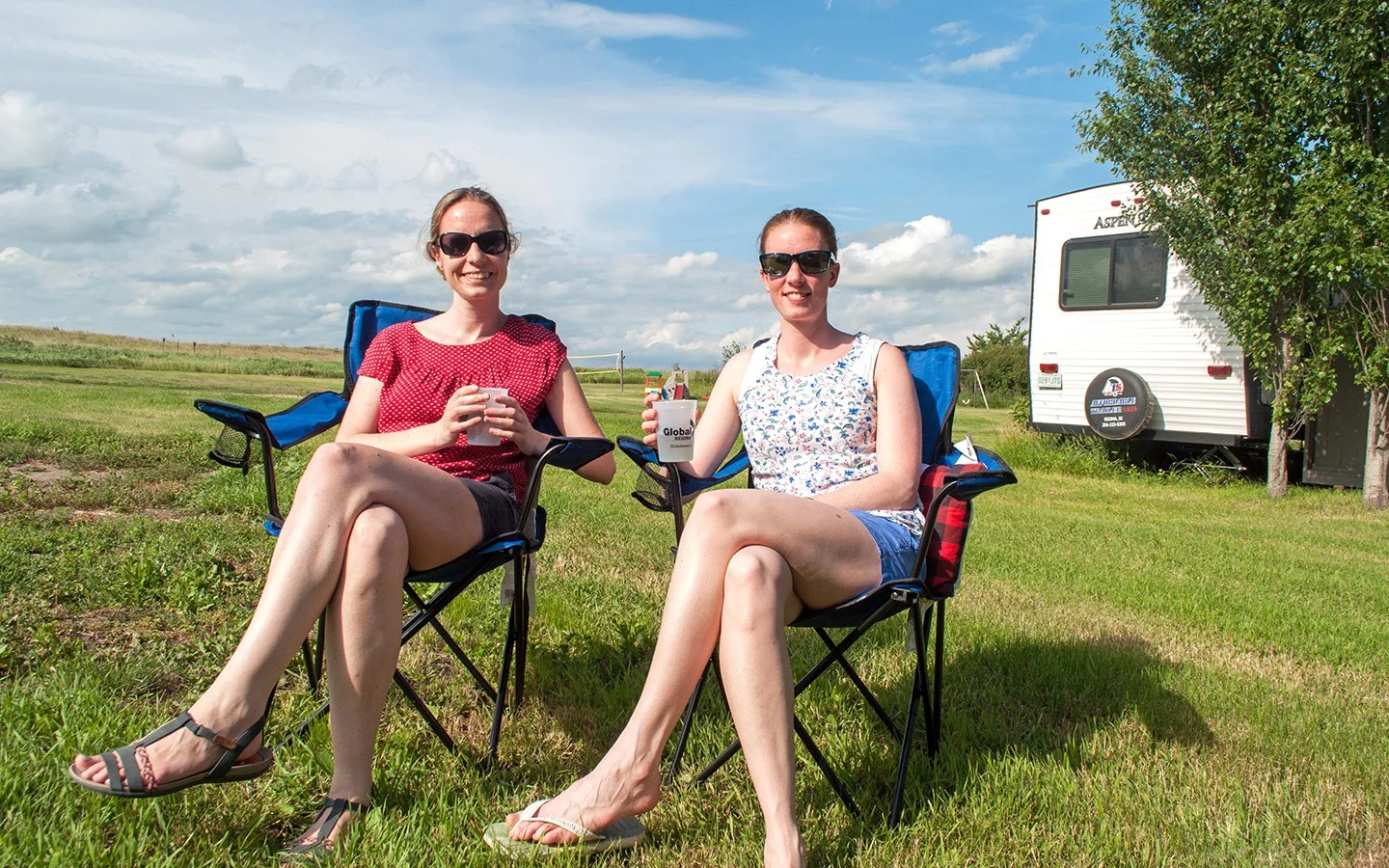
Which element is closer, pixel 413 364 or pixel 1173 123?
pixel 413 364

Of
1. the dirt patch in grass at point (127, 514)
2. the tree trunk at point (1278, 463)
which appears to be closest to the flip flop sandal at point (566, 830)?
the dirt patch in grass at point (127, 514)

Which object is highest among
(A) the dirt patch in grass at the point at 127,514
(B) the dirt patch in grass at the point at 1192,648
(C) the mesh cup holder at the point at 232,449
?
(C) the mesh cup holder at the point at 232,449

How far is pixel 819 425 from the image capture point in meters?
2.51

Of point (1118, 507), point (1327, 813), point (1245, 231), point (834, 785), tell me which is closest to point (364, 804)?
point (834, 785)

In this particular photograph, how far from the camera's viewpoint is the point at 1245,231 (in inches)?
314

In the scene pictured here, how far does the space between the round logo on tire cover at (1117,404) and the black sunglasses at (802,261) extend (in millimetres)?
7483

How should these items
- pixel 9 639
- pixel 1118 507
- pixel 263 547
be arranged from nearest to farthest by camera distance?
pixel 9 639 < pixel 263 547 < pixel 1118 507

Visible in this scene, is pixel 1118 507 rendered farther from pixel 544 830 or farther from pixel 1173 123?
pixel 544 830

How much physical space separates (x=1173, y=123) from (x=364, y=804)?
8535 millimetres

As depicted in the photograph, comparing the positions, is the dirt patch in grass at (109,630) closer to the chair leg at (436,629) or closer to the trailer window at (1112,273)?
the chair leg at (436,629)

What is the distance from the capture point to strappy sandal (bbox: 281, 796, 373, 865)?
69.4 inches

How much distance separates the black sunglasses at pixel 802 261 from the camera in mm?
2471

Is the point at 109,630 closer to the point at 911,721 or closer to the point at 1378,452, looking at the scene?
the point at 911,721

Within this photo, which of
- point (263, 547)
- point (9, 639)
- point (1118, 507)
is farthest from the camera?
point (1118, 507)
